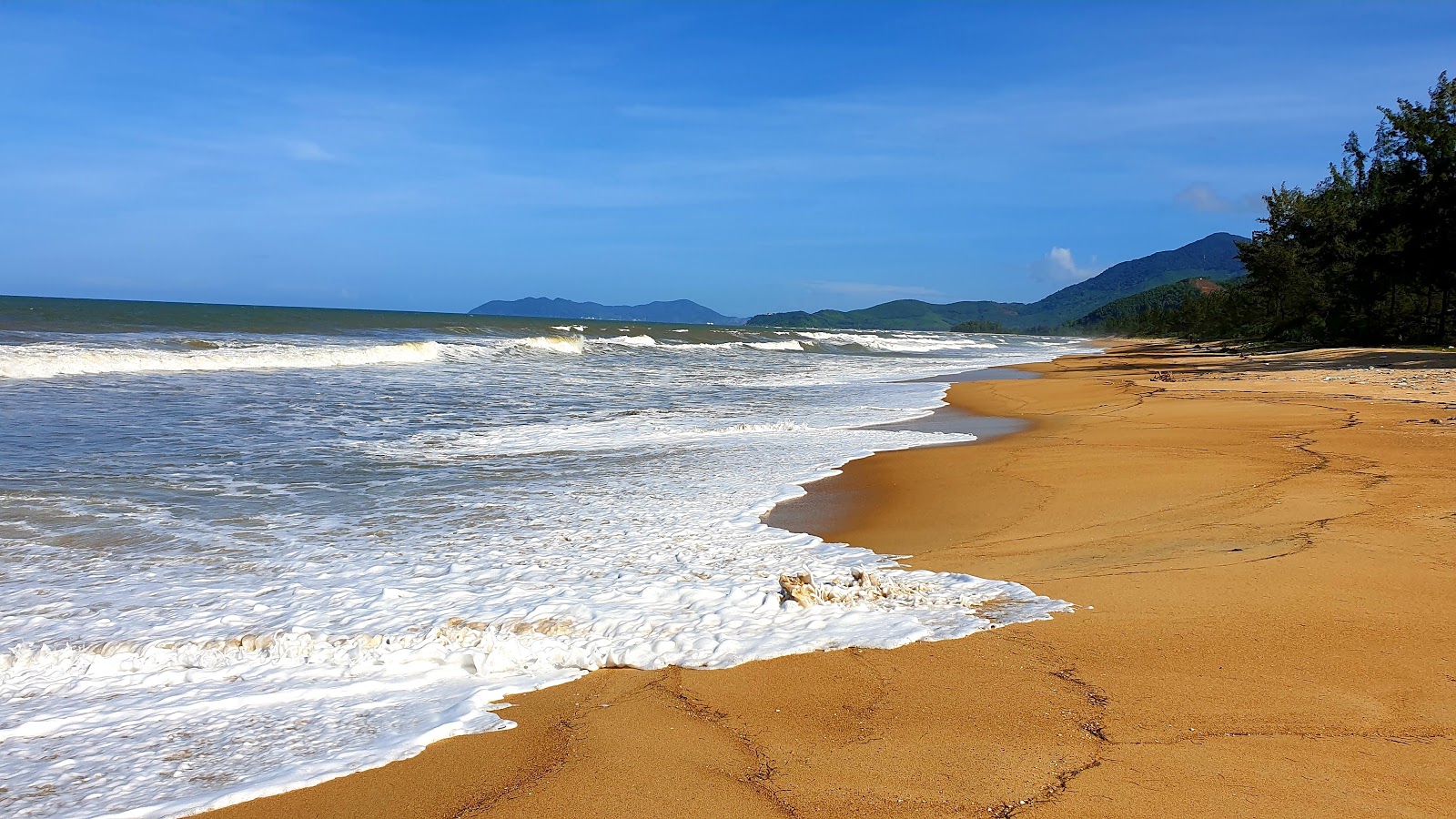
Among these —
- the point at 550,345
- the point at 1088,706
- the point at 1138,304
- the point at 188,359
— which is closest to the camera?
the point at 1088,706

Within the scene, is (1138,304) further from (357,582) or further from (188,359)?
(357,582)

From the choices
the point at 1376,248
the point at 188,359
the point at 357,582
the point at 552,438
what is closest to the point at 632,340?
the point at 188,359

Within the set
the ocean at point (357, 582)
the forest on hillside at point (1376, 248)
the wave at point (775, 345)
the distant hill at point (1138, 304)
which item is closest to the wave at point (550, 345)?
the wave at point (775, 345)

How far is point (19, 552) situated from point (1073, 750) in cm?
652

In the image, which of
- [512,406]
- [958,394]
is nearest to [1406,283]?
[958,394]

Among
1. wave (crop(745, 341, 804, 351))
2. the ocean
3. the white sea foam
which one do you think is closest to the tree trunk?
the ocean

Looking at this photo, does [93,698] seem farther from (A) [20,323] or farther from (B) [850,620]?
(A) [20,323]

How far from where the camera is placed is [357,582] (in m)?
5.26

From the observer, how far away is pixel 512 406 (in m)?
15.4

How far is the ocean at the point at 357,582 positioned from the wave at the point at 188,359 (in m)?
6.82

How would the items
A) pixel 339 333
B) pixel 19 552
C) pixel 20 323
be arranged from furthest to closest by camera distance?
pixel 339 333
pixel 20 323
pixel 19 552

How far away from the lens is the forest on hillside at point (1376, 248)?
79.3 ft

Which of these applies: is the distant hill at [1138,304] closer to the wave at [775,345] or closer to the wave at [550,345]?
Result: the wave at [775,345]

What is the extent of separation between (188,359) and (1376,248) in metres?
34.7
